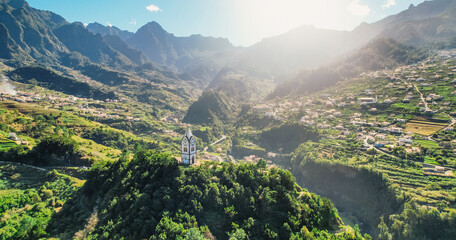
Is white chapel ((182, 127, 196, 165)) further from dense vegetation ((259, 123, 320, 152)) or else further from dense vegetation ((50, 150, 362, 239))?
dense vegetation ((259, 123, 320, 152))

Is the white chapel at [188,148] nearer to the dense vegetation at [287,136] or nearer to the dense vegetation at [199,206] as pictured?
the dense vegetation at [199,206]

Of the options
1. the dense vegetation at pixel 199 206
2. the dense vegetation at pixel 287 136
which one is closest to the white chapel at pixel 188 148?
the dense vegetation at pixel 199 206

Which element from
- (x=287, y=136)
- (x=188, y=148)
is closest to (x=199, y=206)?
(x=188, y=148)

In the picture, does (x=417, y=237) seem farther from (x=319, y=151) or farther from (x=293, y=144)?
(x=293, y=144)

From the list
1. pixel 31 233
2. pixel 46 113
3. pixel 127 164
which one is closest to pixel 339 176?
pixel 127 164

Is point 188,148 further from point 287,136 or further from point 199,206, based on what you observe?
point 287,136

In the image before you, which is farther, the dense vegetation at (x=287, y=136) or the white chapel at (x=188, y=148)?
the dense vegetation at (x=287, y=136)
